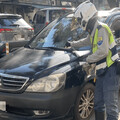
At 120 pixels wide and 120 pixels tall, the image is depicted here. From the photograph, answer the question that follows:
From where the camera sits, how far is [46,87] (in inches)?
107

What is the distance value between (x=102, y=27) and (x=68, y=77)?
797 mm

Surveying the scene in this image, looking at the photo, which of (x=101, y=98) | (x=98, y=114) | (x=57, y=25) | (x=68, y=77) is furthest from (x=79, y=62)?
(x=57, y=25)

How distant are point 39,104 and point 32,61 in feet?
2.46

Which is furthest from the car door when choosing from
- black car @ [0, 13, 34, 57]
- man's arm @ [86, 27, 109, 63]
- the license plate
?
black car @ [0, 13, 34, 57]

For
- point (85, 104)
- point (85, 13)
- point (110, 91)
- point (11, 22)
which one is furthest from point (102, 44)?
point (11, 22)

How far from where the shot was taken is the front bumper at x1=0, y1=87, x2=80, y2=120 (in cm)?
265

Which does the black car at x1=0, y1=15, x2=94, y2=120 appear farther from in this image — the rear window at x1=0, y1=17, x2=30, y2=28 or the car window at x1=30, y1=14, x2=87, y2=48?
the rear window at x1=0, y1=17, x2=30, y2=28

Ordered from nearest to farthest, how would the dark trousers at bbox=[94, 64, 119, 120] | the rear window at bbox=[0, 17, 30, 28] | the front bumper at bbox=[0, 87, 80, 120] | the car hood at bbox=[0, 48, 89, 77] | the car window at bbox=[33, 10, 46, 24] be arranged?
1. the front bumper at bbox=[0, 87, 80, 120]
2. the dark trousers at bbox=[94, 64, 119, 120]
3. the car hood at bbox=[0, 48, 89, 77]
4. the rear window at bbox=[0, 17, 30, 28]
5. the car window at bbox=[33, 10, 46, 24]

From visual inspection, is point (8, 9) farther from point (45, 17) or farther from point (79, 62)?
point (79, 62)

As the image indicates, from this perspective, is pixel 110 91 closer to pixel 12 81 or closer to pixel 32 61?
pixel 32 61

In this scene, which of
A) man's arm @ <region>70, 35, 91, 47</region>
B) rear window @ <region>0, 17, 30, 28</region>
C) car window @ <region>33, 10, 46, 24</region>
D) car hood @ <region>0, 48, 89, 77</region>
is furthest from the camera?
car window @ <region>33, 10, 46, 24</region>

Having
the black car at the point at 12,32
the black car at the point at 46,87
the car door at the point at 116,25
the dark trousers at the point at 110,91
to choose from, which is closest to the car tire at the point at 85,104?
the black car at the point at 46,87

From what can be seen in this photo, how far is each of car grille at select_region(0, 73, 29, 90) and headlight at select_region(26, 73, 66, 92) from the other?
123mm

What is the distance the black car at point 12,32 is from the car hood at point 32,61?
2892mm
